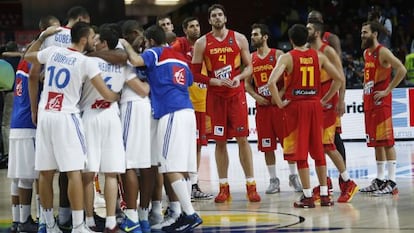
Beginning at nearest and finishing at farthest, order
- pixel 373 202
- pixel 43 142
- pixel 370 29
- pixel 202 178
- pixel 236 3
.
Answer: pixel 43 142
pixel 373 202
pixel 370 29
pixel 202 178
pixel 236 3

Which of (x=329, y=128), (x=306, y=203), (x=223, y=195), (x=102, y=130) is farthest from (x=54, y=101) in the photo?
(x=329, y=128)

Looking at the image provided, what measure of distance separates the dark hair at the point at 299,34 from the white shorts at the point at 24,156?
3.09m

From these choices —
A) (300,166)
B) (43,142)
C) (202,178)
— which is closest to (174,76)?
(43,142)

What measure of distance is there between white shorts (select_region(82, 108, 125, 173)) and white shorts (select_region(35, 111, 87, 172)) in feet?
0.31

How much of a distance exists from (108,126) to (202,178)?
231 inches

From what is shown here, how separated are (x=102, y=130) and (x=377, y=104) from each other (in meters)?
4.59

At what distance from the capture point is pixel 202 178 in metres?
14.8

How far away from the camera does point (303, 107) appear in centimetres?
1115

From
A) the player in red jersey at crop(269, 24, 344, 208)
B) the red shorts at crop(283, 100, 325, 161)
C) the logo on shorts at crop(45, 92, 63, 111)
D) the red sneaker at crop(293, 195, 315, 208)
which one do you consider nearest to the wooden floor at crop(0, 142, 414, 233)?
the red sneaker at crop(293, 195, 315, 208)

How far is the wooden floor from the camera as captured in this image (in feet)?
31.9

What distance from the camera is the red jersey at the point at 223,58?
39.4ft

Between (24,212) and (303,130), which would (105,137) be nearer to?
(24,212)

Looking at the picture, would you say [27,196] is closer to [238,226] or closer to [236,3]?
[238,226]

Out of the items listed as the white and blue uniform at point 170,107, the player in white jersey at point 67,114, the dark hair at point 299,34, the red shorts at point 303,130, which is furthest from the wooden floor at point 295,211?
the dark hair at point 299,34
